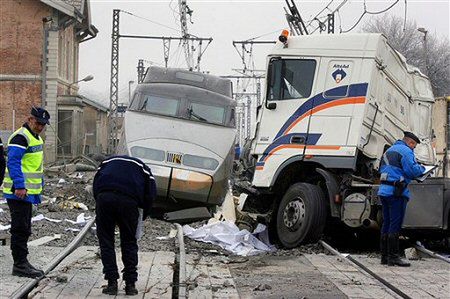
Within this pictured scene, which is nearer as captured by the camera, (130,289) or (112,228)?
(130,289)

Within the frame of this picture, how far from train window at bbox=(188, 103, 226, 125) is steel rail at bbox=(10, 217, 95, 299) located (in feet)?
15.5

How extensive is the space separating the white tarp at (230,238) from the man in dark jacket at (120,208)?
365 cm

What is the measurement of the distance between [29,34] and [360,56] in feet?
100

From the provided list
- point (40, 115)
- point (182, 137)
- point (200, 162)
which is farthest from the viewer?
point (182, 137)

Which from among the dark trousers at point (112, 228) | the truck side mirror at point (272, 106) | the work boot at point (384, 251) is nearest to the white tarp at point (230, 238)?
the work boot at point (384, 251)

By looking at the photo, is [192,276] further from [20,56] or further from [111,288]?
[20,56]

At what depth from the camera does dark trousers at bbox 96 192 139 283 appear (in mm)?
7328

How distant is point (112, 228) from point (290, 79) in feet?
17.9

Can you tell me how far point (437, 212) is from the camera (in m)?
10.7

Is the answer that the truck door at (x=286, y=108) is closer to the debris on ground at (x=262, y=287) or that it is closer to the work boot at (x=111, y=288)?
the debris on ground at (x=262, y=287)

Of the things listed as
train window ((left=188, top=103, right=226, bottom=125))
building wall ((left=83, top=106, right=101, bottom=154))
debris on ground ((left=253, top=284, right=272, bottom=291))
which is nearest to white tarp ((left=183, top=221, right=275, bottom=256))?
debris on ground ((left=253, top=284, right=272, bottom=291))

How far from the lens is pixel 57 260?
8.86 meters

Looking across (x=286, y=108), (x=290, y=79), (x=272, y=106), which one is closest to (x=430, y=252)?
(x=286, y=108)

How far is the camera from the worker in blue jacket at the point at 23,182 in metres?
7.81
